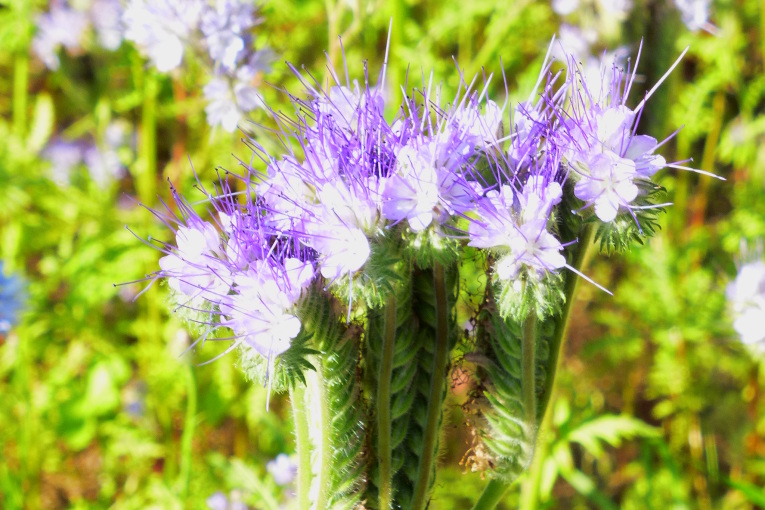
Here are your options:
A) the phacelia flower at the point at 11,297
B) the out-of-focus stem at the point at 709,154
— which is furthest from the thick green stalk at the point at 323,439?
the out-of-focus stem at the point at 709,154

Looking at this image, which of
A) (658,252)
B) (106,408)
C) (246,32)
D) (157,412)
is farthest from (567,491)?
(246,32)

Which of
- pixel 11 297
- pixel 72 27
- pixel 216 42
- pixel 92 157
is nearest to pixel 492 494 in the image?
pixel 216 42

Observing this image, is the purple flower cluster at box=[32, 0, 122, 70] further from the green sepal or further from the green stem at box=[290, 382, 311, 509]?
the green sepal

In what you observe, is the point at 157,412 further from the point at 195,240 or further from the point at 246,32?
the point at 195,240

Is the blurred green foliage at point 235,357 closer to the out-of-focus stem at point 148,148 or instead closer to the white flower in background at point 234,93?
the out-of-focus stem at point 148,148

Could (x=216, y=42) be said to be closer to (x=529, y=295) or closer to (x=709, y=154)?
(x=529, y=295)

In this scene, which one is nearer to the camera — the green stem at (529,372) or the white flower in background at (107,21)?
the green stem at (529,372)
